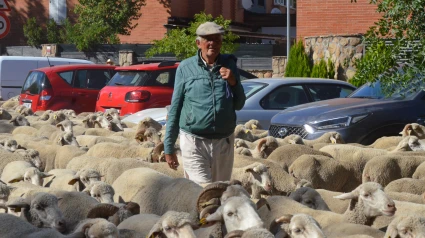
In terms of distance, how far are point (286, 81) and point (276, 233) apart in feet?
29.2

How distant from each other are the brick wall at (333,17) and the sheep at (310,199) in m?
17.2

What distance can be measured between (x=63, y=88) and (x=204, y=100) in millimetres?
13880

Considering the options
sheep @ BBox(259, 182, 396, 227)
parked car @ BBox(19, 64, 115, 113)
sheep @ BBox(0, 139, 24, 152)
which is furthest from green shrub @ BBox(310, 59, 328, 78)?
sheep @ BBox(259, 182, 396, 227)

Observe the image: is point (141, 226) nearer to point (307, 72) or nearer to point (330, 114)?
point (330, 114)

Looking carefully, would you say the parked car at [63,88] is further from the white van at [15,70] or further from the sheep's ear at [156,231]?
the sheep's ear at [156,231]

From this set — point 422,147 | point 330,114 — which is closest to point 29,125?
point 330,114

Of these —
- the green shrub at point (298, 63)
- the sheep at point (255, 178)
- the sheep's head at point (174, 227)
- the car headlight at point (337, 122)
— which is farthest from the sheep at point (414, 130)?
the green shrub at point (298, 63)

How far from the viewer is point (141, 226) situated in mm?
7324

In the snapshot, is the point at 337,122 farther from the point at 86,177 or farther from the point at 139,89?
the point at 139,89

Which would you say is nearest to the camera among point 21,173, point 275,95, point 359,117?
point 21,173

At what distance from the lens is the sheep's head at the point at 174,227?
665 centimetres

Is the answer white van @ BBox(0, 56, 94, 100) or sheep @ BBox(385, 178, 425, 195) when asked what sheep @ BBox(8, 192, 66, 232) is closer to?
sheep @ BBox(385, 178, 425, 195)

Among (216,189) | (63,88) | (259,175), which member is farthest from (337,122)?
(63,88)

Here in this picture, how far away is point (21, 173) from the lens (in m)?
10.7
